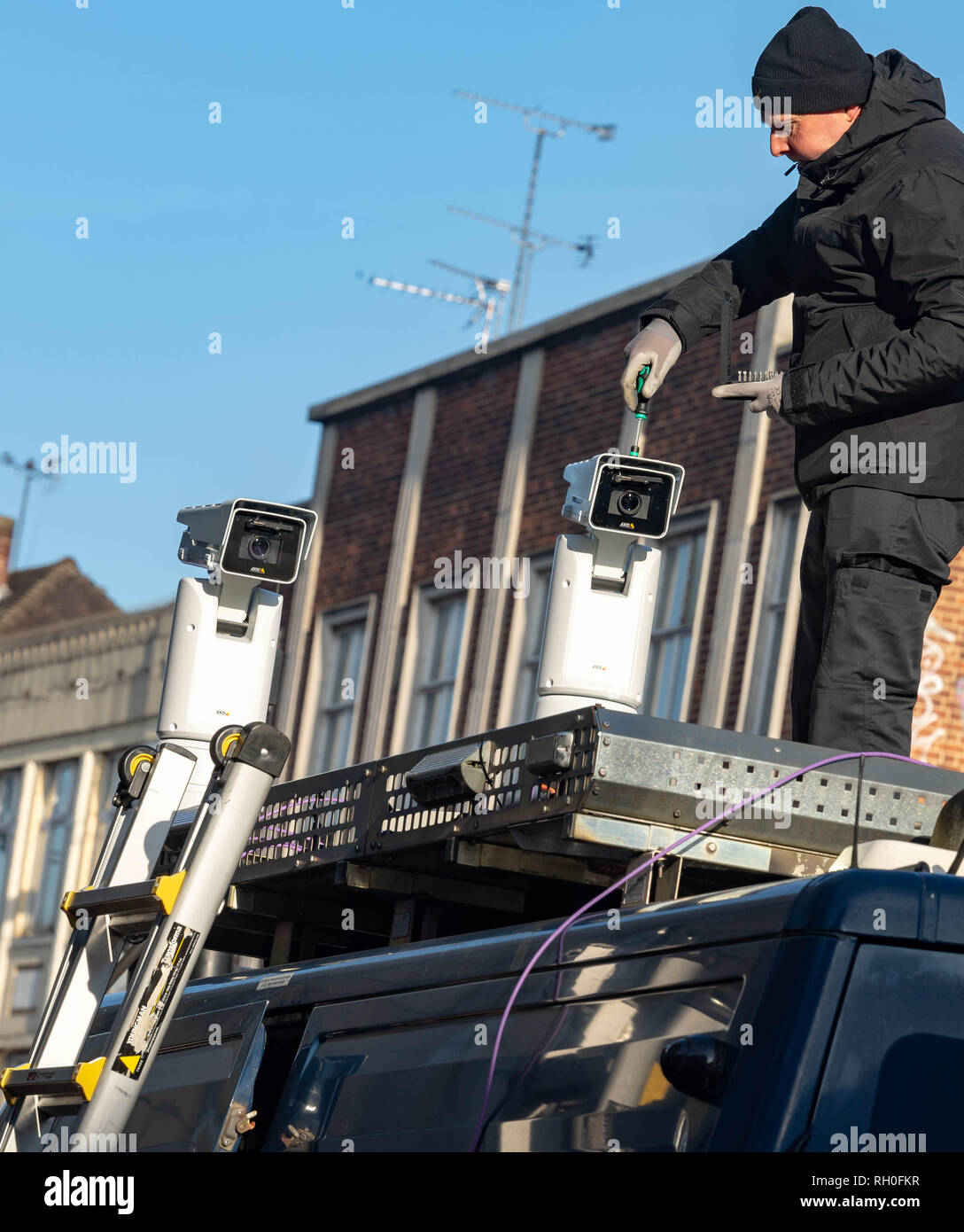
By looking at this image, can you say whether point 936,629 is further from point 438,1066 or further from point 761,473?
point 438,1066

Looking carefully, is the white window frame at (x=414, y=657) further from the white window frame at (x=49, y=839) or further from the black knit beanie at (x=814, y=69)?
the black knit beanie at (x=814, y=69)

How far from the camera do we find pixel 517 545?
2330 centimetres

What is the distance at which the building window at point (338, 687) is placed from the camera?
2502 cm

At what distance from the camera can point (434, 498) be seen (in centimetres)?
2441

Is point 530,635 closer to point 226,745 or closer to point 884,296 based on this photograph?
point 884,296

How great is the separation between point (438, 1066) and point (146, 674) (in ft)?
83.0

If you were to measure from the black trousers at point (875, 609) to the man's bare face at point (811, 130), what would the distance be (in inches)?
31.8

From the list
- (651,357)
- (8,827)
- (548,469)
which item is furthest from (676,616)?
(651,357)

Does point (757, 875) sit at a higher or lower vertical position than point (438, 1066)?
higher

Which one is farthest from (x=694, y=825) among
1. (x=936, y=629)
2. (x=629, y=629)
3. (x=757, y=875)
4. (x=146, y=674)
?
(x=146, y=674)

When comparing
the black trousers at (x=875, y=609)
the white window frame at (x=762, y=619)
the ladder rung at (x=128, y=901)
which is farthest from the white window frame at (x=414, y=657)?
the ladder rung at (x=128, y=901)

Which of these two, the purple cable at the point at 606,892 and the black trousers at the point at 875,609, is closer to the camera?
the purple cable at the point at 606,892
